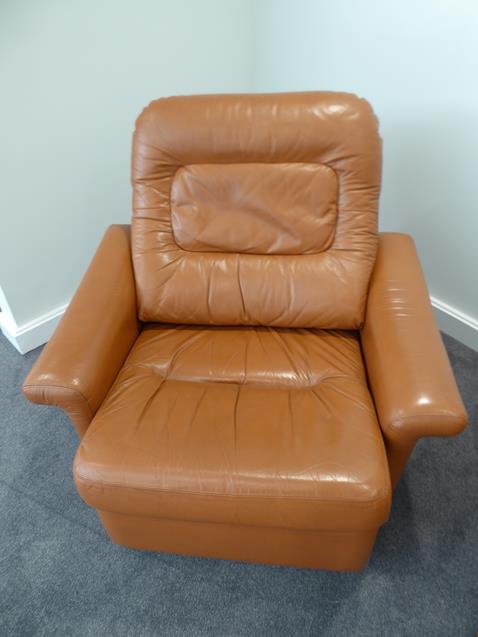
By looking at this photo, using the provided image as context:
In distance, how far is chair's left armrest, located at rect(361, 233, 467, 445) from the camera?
95 cm

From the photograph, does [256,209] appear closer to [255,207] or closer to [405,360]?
[255,207]

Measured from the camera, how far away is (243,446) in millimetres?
1010

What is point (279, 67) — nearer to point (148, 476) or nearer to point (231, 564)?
point (148, 476)

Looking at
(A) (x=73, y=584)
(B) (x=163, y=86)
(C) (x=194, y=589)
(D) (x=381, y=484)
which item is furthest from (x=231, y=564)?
(B) (x=163, y=86)

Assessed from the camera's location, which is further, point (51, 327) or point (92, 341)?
point (51, 327)

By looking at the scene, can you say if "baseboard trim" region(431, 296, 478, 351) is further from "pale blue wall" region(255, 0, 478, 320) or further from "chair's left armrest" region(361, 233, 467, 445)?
"chair's left armrest" region(361, 233, 467, 445)

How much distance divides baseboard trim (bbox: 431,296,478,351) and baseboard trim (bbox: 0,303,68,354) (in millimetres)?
1640

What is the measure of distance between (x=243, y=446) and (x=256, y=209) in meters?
0.70

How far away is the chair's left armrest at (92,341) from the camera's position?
3.48 feet

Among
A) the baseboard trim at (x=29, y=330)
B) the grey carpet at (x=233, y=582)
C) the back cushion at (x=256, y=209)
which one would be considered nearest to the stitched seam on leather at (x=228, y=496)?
the grey carpet at (x=233, y=582)

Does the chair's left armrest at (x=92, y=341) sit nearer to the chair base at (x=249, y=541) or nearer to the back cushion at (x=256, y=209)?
the back cushion at (x=256, y=209)

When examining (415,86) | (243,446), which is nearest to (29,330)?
(243,446)

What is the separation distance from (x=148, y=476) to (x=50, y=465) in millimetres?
711

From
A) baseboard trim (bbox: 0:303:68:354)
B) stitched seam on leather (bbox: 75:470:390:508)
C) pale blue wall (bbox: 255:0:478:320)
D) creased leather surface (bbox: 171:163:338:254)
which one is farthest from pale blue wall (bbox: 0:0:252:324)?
stitched seam on leather (bbox: 75:470:390:508)
